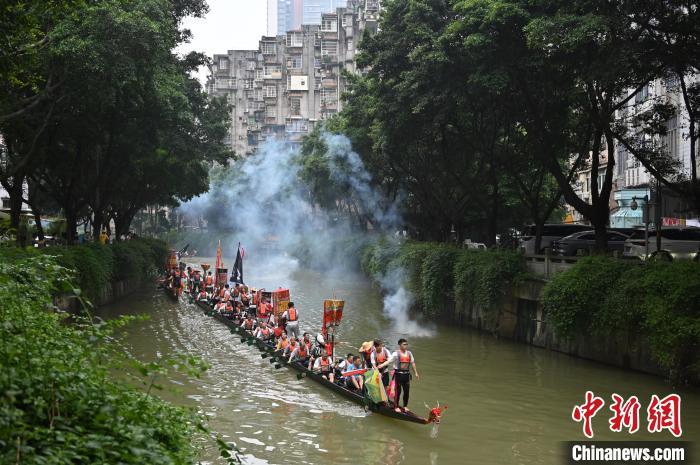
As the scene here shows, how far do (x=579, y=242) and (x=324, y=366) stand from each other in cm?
1637

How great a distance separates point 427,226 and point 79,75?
3433 cm

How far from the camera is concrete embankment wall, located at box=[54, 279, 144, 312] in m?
31.5

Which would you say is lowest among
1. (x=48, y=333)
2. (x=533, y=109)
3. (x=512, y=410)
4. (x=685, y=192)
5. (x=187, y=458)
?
(x=512, y=410)

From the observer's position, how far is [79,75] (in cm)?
2372

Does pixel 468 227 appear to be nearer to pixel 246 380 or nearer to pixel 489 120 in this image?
pixel 489 120

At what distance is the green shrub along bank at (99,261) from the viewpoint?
86.5 ft

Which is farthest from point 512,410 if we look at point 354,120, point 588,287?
point 354,120

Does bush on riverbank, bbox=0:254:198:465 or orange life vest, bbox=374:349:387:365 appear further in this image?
orange life vest, bbox=374:349:387:365

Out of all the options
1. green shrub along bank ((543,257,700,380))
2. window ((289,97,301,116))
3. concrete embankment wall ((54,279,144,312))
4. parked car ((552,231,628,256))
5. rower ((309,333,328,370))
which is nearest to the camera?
green shrub along bank ((543,257,700,380))

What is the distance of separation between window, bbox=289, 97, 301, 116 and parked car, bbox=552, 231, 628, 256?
9961 centimetres

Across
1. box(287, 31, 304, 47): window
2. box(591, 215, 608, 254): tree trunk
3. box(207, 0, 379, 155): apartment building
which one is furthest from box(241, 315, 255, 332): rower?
box(287, 31, 304, 47): window

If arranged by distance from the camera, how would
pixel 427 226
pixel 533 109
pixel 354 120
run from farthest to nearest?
pixel 427 226
pixel 354 120
pixel 533 109

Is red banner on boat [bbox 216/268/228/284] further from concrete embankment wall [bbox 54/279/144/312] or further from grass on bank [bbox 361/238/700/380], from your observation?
grass on bank [bbox 361/238/700/380]

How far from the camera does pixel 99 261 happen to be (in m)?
33.5
